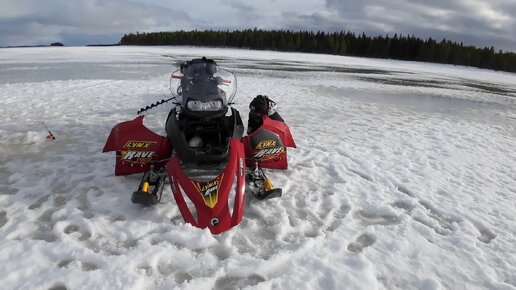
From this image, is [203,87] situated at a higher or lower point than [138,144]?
higher

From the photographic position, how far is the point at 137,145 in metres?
4.93

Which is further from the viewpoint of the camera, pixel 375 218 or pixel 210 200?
pixel 375 218

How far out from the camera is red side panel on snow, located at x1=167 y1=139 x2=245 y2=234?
3.87 meters

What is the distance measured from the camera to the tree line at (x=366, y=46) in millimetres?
85500

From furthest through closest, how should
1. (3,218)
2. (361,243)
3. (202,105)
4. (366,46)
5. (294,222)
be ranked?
(366,46) → (202,105) → (294,222) → (3,218) → (361,243)

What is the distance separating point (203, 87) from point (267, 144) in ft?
3.97

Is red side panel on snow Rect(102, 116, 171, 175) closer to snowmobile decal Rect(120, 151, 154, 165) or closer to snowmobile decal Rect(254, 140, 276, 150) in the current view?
snowmobile decal Rect(120, 151, 154, 165)

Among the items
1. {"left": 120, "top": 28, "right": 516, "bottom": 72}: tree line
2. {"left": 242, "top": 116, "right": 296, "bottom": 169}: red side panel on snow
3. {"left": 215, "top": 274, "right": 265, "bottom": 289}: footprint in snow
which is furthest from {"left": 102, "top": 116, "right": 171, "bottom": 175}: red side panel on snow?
{"left": 120, "top": 28, "right": 516, "bottom": 72}: tree line

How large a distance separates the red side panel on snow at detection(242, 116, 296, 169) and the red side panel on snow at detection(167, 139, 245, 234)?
3.27 feet

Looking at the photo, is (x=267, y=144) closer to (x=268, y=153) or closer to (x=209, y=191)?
(x=268, y=153)

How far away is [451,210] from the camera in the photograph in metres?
4.78

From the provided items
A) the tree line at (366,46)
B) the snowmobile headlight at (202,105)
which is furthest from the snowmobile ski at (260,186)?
the tree line at (366,46)

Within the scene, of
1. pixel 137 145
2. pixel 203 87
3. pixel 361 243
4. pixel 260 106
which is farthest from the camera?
pixel 260 106

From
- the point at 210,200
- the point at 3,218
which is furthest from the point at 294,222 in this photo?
the point at 3,218
